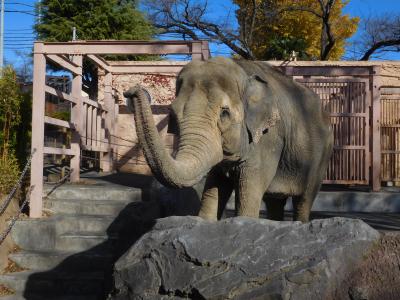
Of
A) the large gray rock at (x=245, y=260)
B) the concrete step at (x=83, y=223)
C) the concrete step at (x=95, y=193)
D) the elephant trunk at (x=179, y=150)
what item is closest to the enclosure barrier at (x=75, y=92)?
the concrete step at (x=83, y=223)

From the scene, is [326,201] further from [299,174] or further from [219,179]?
[219,179]

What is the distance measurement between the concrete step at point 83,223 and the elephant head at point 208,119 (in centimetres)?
341

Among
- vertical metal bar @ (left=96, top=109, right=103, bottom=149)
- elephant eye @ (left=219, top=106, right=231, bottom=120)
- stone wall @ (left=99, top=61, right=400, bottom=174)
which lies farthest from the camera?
stone wall @ (left=99, top=61, right=400, bottom=174)

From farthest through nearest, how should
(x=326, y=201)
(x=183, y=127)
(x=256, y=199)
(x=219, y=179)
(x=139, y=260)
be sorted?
(x=326, y=201)
(x=219, y=179)
(x=256, y=199)
(x=183, y=127)
(x=139, y=260)

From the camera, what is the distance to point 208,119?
4090 mm

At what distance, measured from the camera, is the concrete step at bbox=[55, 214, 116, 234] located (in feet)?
24.4

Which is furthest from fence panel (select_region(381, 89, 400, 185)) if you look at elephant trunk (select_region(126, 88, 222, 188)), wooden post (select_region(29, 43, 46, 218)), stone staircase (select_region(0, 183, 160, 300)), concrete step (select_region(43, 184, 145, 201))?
elephant trunk (select_region(126, 88, 222, 188))

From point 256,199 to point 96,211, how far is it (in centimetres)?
368

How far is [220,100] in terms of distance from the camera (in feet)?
13.8

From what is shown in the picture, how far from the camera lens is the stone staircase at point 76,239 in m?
6.55

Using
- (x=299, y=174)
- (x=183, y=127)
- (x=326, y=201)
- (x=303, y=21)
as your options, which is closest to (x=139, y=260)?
(x=183, y=127)

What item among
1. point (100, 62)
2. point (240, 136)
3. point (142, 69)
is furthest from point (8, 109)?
point (240, 136)

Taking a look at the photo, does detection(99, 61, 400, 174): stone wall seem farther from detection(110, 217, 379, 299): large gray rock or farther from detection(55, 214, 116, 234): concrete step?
detection(110, 217, 379, 299): large gray rock

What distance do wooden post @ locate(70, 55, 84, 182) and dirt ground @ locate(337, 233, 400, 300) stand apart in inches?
250
